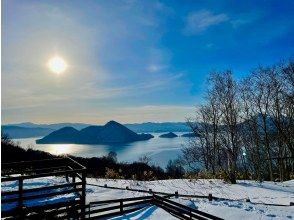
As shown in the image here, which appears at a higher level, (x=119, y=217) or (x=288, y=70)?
(x=288, y=70)

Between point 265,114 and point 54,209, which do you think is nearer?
point 54,209

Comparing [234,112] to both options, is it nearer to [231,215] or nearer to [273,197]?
[273,197]

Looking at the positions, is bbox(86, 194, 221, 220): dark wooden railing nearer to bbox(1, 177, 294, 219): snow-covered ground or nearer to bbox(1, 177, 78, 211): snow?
bbox(1, 177, 294, 219): snow-covered ground

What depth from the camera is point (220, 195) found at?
22984 mm

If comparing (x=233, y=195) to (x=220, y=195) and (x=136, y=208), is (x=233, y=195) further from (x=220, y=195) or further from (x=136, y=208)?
(x=136, y=208)

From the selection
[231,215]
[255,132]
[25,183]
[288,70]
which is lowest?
[231,215]

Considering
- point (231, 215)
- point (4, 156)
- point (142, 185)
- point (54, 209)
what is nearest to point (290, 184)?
point (142, 185)

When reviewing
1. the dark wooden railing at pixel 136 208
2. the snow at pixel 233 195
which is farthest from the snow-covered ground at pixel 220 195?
the dark wooden railing at pixel 136 208

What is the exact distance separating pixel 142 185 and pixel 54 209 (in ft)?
41.8

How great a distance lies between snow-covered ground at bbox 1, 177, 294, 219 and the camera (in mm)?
16172

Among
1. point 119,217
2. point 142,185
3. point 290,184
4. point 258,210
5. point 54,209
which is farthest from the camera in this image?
point 290,184

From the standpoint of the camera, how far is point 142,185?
26344 mm

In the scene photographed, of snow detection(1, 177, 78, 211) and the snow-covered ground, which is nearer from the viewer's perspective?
snow detection(1, 177, 78, 211)

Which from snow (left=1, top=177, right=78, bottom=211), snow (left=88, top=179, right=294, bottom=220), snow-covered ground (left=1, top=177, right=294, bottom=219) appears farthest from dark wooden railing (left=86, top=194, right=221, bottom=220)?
snow (left=1, top=177, right=78, bottom=211)
